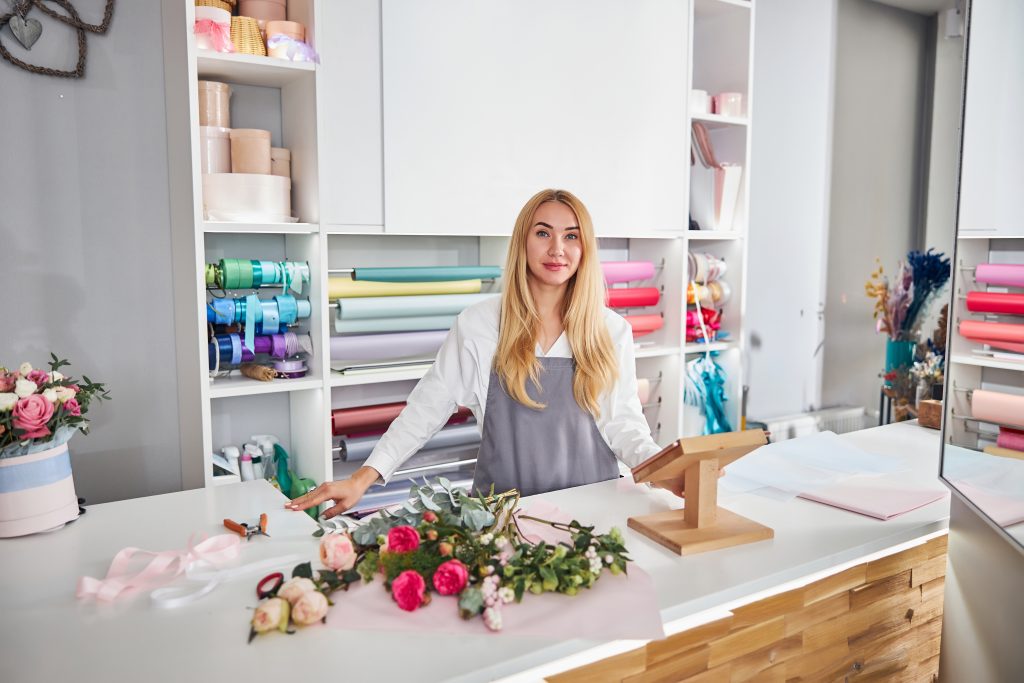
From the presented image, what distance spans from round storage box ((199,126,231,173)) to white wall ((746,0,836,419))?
2.70m

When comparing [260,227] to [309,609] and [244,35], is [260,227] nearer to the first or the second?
[244,35]

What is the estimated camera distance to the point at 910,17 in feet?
15.0

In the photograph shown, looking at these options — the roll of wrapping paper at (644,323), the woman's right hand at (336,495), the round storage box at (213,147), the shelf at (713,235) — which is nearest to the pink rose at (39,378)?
the woman's right hand at (336,495)

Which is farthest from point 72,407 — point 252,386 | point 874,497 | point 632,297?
point 632,297

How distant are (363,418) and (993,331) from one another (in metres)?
1.96

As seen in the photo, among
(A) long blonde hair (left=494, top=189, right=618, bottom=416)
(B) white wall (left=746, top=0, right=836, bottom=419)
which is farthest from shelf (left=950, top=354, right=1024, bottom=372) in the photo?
(B) white wall (left=746, top=0, right=836, bottom=419)

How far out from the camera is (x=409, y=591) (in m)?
1.29

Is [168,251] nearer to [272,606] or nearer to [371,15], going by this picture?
[371,15]

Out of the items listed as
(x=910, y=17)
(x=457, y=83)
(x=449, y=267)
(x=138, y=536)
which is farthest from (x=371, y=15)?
(x=910, y=17)

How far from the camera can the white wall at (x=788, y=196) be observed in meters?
4.22

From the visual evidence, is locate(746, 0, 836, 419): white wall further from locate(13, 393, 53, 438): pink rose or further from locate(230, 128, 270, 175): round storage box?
locate(13, 393, 53, 438): pink rose

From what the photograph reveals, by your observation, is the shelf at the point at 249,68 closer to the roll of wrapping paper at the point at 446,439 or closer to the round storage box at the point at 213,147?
the round storage box at the point at 213,147

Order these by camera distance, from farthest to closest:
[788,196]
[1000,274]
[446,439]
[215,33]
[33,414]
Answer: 1. [788,196]
2. [446,439]
3. [215,33]
4. [33,414]
5. [1000,274]

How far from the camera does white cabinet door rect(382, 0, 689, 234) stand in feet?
8.93
